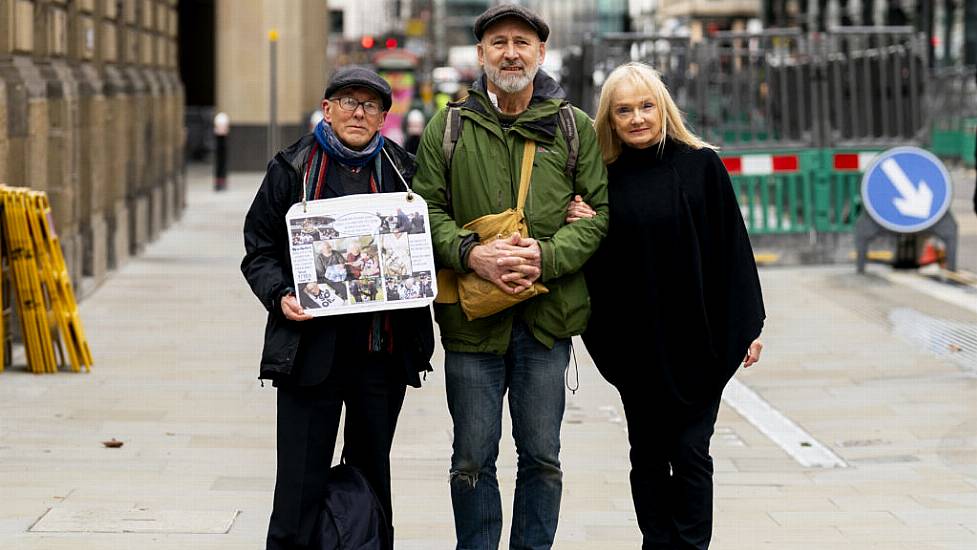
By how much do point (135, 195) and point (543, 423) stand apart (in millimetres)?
13695

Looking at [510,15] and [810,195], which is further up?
[510,15]

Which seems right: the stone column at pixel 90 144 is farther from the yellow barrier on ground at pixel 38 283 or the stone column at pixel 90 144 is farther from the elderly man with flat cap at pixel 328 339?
the elderly man with flat cap at pixel 328 339

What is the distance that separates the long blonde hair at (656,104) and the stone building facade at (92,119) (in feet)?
20.4

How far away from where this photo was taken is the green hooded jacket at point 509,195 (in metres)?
5.05

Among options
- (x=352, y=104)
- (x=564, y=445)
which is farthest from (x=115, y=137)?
(x=352, y=104)

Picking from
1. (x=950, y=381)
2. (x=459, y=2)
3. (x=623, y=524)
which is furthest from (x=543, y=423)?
(x=459, y=2)

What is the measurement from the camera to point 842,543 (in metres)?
6.32

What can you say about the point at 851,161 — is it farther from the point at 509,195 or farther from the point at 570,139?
the point at 509,195

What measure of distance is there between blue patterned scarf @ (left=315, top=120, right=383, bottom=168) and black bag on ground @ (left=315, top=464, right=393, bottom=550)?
36.1 inches

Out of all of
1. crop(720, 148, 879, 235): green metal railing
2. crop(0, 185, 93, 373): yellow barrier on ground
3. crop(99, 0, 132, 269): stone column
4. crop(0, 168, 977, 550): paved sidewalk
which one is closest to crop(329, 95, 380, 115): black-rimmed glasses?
crop(0, 168, 977, 550): paved sidewalk

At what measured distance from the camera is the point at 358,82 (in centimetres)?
491

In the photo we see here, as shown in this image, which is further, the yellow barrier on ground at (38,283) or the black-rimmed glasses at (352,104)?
the yellow barrier on ground at (38,283)

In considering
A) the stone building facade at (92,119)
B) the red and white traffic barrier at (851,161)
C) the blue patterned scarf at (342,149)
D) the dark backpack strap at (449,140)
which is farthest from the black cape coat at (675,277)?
the red and white traffic barrier at (851,161)

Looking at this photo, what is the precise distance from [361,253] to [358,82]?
1.59 feet
